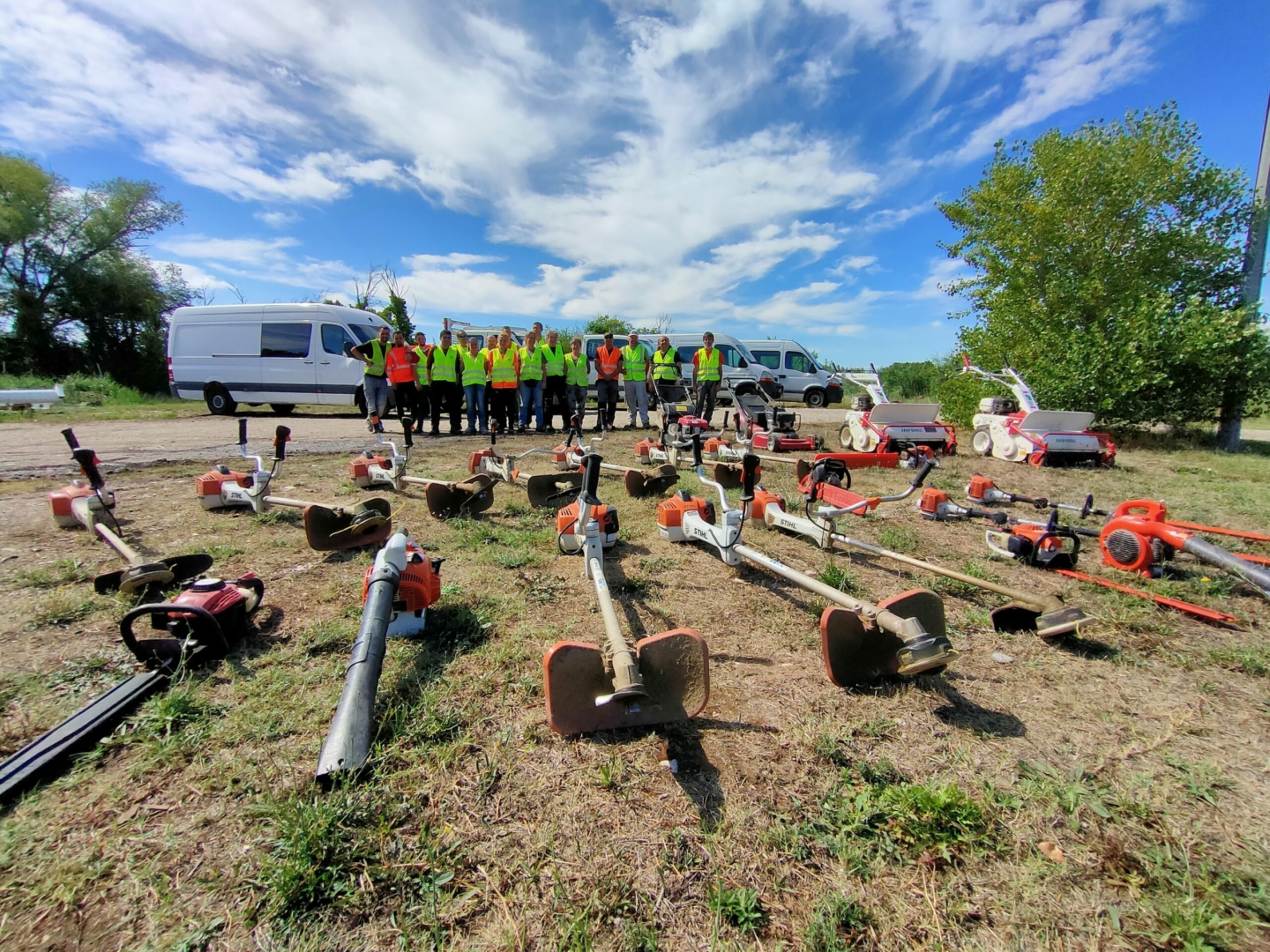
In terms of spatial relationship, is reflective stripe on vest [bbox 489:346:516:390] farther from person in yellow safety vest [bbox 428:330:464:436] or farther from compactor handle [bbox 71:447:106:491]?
compactor handle [bbox 71:447:106:491]

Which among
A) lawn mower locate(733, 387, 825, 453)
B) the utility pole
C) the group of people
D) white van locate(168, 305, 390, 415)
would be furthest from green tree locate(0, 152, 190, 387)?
the utility pole

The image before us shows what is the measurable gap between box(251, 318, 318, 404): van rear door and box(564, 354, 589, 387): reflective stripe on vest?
22.0ft

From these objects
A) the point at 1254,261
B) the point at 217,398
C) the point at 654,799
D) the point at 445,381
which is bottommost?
the point at 654,799

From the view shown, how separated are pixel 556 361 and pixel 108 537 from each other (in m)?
8.89

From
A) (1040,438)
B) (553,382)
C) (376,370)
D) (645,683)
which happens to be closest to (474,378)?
(376,370)

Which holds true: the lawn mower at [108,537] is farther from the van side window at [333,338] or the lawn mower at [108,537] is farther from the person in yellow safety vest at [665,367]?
the van side window at [333,338]

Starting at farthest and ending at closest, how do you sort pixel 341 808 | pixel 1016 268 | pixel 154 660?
pixel 1016 268, pixel 154 660, pixel 341 808

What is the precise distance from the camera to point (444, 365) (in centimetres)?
1070

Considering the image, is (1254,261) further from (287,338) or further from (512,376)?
(287,338)

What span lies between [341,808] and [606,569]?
2247 mm

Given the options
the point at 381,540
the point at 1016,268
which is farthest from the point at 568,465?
the point at 1016,268

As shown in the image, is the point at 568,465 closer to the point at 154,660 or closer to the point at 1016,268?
the point at 154,660

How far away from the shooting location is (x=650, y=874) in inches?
58.1

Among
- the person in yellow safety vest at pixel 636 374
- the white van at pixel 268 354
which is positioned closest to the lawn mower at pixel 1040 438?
the person in yellow safety vest at pixel 636 374
